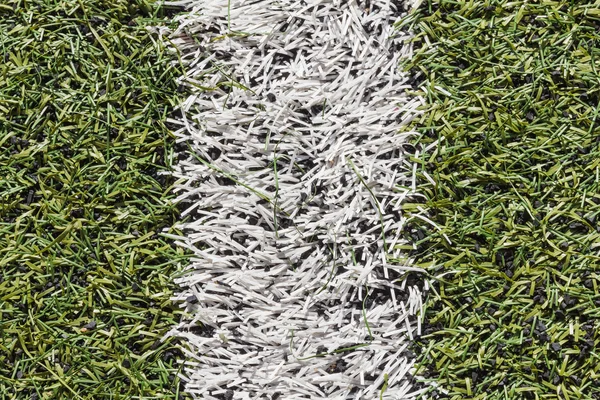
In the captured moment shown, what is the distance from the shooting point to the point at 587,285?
1973mm

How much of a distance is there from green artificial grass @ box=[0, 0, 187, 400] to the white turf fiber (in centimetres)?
10

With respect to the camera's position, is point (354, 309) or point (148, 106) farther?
point (148, 106)

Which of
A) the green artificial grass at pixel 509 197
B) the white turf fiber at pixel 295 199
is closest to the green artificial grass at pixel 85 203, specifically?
the white turf fiber at pixel 295 199

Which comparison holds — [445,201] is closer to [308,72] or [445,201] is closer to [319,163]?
[319,163]

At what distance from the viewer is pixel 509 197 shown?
79.1 inches

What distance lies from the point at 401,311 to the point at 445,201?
380 mm

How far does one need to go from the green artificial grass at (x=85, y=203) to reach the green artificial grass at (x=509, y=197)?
853 millimetres

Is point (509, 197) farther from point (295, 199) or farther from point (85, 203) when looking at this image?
point (85, 203)

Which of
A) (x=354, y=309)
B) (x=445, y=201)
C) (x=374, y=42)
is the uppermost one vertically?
(x=374, y=42)

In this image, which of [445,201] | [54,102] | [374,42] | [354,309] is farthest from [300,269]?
[54,102]

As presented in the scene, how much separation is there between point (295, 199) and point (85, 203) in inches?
28.1

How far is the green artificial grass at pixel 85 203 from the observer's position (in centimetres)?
205

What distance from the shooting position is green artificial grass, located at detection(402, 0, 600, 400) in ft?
6.46

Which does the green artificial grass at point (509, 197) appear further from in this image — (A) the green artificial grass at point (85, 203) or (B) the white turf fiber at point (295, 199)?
(A) the green artificial grass at point (85, 203)
